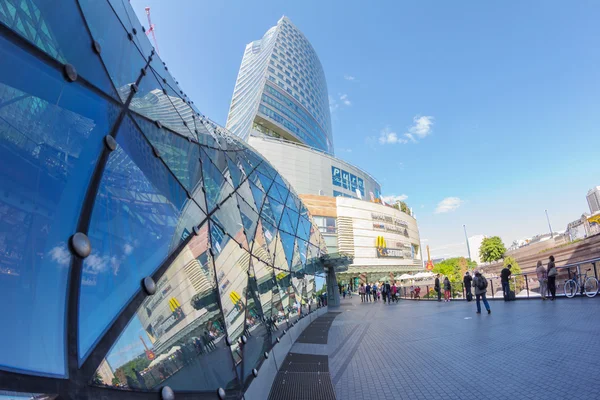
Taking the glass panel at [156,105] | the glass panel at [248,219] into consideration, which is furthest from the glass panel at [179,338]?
the glass panel at [248,219]

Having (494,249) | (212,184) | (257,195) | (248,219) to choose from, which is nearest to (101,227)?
(212,184)

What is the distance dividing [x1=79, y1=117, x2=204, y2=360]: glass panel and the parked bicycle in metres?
15.4

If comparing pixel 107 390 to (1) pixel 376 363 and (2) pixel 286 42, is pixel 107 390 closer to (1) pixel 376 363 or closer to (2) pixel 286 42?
(1) pixel 376 363

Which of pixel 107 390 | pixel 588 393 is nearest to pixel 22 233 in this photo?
pixel 107 390

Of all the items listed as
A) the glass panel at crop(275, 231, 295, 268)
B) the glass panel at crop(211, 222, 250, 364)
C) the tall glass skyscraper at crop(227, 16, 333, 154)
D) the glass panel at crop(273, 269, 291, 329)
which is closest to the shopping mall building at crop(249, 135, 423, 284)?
the tall glass skyscraper at crop(227, 16, 333, 154)

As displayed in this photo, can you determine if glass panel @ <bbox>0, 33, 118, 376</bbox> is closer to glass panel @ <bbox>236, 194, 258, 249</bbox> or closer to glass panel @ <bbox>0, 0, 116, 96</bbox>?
glass panel @ <bbox>0, 0, 116, 96</bbox>

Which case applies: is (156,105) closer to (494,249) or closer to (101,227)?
(101,227)

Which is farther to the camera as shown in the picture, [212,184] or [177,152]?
[212,184]

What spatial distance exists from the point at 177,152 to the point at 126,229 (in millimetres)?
1733

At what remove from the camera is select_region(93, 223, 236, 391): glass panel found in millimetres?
2026

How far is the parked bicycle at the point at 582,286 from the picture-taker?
1180 cm

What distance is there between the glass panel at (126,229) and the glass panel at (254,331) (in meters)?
2.17

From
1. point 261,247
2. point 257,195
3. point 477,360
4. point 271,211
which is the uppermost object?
point 257,195

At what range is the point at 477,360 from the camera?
5.32 m
